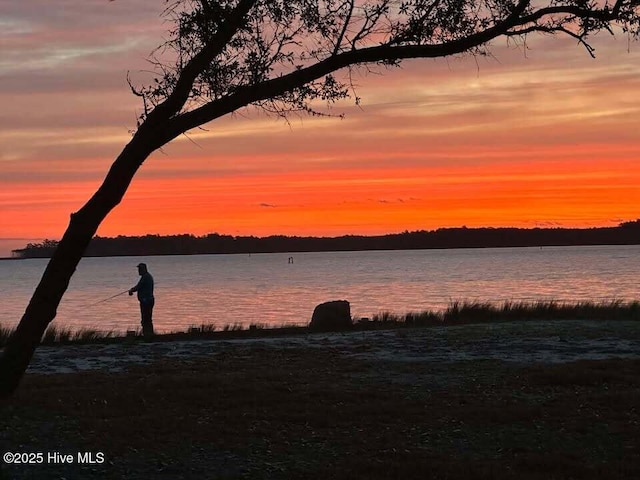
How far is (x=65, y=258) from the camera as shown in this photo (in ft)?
34.6

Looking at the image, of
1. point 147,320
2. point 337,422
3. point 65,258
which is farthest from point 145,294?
point 337,422

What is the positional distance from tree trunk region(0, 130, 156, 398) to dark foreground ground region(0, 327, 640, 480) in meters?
0.60

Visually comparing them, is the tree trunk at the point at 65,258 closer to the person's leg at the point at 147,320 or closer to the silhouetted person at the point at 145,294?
the person's leg at the point at 147,320

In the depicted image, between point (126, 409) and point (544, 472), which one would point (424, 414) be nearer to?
point (544, 472)

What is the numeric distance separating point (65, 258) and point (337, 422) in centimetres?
400

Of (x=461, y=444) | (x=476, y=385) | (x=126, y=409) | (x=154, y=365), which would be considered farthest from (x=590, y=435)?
(x=154, y=365)

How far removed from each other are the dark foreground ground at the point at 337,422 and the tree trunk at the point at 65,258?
595 mm

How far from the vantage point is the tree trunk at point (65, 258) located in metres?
10.5

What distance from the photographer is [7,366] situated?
10.7m

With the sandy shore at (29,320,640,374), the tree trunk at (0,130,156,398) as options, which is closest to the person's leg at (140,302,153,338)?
the sandy shore at (29,320,640,374)

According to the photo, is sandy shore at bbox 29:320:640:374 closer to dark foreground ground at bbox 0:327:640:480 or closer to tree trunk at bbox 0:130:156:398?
dark foreground ground at bbox 0:327:640:480

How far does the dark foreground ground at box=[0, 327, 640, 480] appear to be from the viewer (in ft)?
26.5

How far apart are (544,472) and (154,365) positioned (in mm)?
8670

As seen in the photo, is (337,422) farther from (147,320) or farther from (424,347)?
(147,320)
